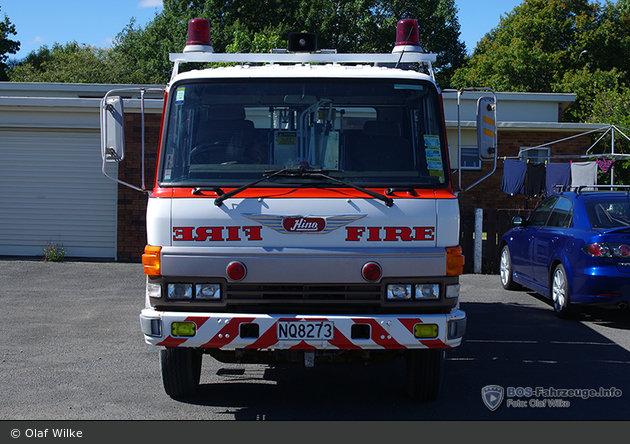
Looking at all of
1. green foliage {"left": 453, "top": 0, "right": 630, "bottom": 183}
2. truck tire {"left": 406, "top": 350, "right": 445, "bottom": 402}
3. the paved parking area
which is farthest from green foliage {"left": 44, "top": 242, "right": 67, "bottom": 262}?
green foliage {"left": 453, "top": 0, "right": 630, "bottom": 183}

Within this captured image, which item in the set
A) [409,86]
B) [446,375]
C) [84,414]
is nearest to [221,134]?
[409,86]

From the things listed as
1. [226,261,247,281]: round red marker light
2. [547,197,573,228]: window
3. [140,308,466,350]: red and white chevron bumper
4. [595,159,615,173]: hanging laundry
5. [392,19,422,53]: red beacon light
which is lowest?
[140,308,466,350]: red and white chevron bumper

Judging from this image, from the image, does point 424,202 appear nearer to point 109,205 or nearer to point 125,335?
point 125,335

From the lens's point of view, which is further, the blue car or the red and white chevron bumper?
the blue car

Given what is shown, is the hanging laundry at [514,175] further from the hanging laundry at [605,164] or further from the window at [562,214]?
the window at [562,214]

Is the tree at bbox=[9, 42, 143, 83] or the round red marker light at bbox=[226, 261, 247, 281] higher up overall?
the tree at bbox=[9, 42, 143, 83]

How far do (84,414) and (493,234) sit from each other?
9.41 meters

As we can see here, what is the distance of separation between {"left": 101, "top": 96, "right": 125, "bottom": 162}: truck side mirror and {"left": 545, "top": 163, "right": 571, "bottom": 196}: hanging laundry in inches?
502

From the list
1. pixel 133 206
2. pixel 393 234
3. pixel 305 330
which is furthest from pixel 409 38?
pixel 133 206

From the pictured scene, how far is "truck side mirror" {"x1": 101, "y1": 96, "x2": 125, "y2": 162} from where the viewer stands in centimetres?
478

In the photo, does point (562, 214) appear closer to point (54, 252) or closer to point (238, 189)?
point (238, 189)

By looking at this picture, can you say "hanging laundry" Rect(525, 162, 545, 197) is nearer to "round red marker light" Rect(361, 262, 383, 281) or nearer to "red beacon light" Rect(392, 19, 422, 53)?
"red beacon light" Rect(392, 19, 422, 53)

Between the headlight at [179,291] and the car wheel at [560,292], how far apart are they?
5347 millimetres

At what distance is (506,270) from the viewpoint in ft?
33.6
